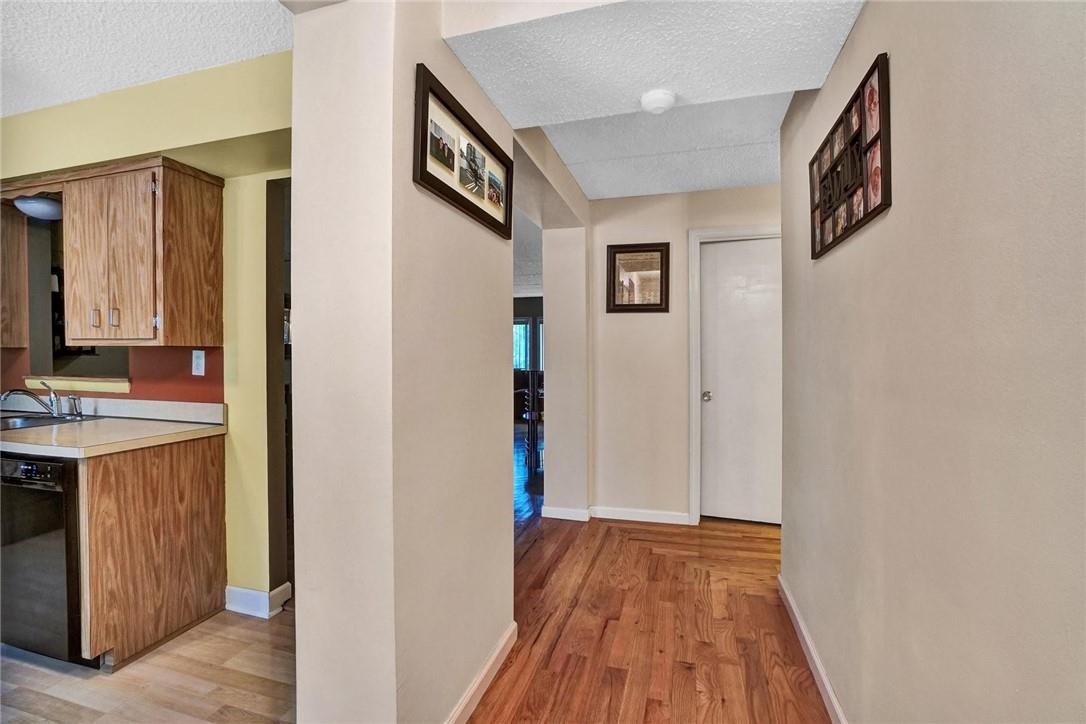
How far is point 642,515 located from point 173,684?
2719 mm

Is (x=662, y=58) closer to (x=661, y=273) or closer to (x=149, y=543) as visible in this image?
(x=661, y=273)

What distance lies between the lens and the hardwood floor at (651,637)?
167 cm

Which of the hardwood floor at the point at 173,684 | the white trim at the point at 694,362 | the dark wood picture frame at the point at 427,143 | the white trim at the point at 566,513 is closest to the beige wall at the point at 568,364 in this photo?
the white trim at the point at 566,513

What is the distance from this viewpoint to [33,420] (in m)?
2.51

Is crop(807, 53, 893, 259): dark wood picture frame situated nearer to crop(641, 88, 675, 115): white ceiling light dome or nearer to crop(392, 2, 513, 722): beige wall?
crop(641, 88, 675, 115): white ceiling light dome

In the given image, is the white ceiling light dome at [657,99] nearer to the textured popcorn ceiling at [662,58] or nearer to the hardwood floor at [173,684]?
the textured popcorn ceiling at [662,58]

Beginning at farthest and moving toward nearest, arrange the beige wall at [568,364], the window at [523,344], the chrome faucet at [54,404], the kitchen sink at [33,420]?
the window at [523,344] → the beige wall at [568,364] → the chrome faucet at [54,404] → the kitchen sink at [33,420]

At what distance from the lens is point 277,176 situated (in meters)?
2.27

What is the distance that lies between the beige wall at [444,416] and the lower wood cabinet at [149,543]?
144cm

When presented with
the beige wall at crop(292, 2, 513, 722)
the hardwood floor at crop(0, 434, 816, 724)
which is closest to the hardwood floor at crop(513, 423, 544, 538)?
the hardwood floor at crop(0, 434, 816, 724)

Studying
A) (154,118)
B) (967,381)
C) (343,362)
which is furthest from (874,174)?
(154,118)

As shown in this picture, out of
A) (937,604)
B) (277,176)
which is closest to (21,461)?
(277,176)

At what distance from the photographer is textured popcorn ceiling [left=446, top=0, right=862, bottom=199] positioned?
4.41 feet

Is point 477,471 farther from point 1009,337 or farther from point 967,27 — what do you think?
point 967,27
